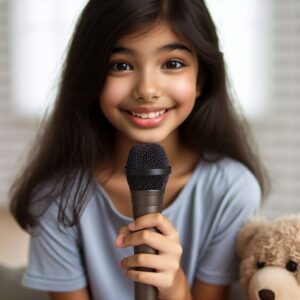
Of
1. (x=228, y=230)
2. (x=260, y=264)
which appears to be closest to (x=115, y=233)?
(x=228, y=230)

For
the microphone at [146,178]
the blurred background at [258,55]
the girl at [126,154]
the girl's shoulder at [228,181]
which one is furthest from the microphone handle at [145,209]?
the blurred background at [258,55]

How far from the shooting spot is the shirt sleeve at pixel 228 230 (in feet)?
3.84

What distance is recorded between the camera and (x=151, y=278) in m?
0.85

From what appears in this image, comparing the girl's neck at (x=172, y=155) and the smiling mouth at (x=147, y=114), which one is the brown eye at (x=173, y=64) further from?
the girl's neck at (x=172, y=155)

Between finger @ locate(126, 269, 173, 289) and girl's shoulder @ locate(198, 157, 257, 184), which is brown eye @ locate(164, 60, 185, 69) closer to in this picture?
girl's shoulder @ locate(198, 157, 257, 184)

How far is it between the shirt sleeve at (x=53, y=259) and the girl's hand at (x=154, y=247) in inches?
15.0

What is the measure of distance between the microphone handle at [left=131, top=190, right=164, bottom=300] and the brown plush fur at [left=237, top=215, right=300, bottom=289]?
0.24 meters

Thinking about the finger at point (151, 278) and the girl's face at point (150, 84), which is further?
the girl's face at point (150, 84)

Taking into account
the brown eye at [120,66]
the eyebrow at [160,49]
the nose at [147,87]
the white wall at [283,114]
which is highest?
the eyebrow at [160,49]

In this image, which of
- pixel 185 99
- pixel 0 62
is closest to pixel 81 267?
pixel 185 99

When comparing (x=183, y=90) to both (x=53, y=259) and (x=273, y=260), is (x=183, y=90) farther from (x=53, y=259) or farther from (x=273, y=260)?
(x=53, y=259)

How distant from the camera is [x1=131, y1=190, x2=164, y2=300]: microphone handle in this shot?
0.82 m

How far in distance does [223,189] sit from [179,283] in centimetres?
25

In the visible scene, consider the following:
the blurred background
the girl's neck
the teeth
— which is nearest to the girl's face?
the teeth
